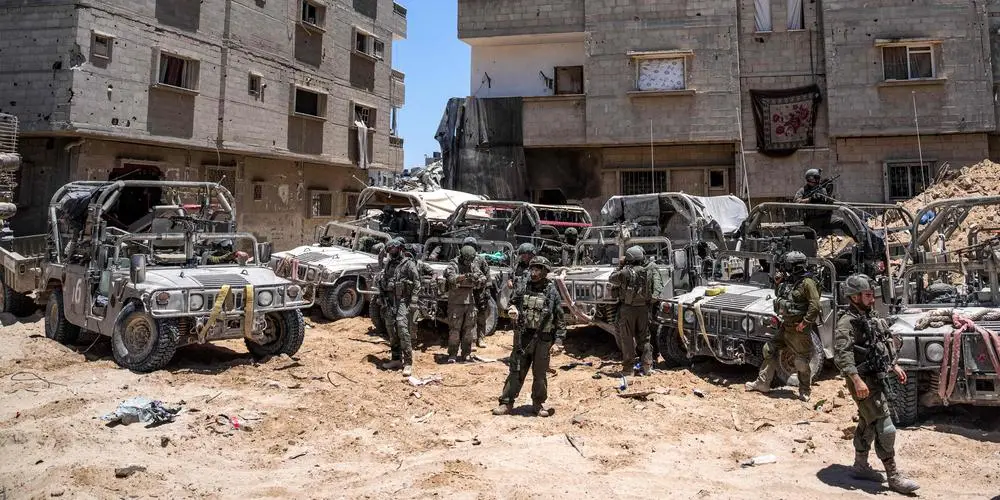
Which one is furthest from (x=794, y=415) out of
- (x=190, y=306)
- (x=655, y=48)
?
(x=655, y=48)

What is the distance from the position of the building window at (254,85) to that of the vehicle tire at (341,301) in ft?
32.2

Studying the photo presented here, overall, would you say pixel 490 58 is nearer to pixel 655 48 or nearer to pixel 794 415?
pixel 655 48

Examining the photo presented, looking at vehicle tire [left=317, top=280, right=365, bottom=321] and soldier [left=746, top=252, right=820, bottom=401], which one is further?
vehicle tire [left=317, top=280, right=365, bottom=321]

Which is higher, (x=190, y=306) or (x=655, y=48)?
(x=655, y=48)

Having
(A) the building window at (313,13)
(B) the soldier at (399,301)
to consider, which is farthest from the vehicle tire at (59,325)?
(A) the building window at (313,13)

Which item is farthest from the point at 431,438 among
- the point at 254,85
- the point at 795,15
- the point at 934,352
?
the point at 795,15

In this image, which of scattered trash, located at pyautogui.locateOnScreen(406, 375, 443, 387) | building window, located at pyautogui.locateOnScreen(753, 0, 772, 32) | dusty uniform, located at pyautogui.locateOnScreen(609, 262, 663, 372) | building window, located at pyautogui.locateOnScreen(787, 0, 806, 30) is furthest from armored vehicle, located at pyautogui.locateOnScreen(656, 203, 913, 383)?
building window, located at pyautogui.locateOnScreen(787, 0, 806, 30)

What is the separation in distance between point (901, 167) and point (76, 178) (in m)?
21.7

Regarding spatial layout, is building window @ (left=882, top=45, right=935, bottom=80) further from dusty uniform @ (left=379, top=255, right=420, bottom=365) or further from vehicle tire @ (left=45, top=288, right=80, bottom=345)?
vehicle tire @ (left=45, top=288, right=80, bottom=345)

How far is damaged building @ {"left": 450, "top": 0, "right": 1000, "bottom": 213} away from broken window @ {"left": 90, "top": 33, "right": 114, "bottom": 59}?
9555 millimetres

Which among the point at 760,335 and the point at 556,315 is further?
the point at 760,335

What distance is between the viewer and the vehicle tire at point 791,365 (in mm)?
6926

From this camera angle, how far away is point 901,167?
1783 centimetres

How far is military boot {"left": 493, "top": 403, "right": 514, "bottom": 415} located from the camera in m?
6.33
